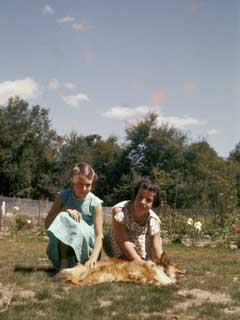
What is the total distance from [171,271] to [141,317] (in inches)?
57.6

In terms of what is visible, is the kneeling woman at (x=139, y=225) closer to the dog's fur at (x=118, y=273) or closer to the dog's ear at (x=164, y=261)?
the dog's ear at (x=164, y=261)

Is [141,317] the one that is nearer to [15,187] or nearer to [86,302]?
[86,302]

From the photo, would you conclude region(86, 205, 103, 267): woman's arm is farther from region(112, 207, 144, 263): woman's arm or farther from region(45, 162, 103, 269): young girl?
region(112, 207, 144, 263): woman's arm

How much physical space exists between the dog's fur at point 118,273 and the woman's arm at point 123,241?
17 centimetres

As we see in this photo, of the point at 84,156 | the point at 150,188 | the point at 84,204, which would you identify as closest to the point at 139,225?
the point at 150,188

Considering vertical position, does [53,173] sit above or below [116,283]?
above

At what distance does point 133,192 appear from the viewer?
5.27m

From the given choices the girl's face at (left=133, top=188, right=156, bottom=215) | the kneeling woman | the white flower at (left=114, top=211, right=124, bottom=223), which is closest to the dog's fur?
the kneeling woman

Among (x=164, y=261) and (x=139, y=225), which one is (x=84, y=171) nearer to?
(x=139, y=225)

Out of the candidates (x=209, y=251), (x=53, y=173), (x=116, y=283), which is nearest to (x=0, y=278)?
(x=116, y=283)

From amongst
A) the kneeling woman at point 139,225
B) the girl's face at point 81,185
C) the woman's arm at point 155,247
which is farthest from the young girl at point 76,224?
the woman's arm at point 155,247

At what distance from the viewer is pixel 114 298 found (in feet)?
13.1

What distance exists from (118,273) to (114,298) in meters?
0.70

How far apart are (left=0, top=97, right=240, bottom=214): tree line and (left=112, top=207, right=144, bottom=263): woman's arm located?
96.6 feet
